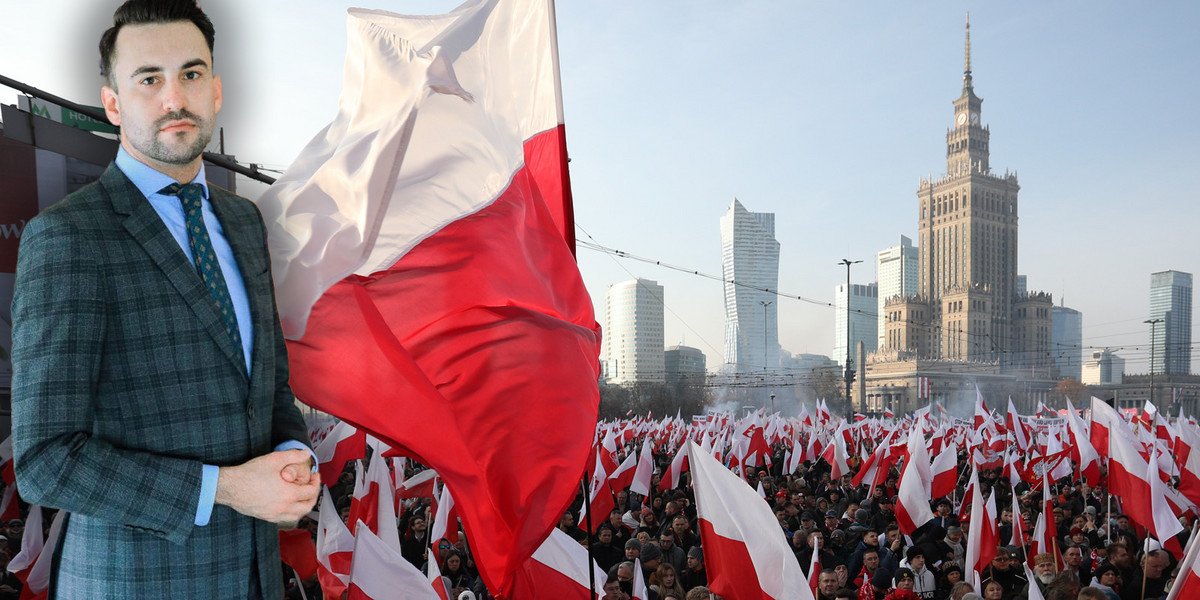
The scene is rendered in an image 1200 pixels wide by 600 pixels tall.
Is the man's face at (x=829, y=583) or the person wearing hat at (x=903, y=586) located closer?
the person wearing hat at (x=903, y=586)

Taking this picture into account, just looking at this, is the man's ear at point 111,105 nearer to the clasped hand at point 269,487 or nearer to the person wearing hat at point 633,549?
the clasped hand at point 269,487

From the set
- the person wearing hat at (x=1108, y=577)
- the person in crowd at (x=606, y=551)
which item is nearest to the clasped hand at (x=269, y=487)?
the person wearing hat at (x=1108, y=577)

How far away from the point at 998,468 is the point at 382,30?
18070 mm

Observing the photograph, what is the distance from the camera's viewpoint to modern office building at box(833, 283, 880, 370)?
16488 centimetres

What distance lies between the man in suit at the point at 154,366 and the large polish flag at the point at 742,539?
3448mm

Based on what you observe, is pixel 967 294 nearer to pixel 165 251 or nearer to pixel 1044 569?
pixel 1044 569

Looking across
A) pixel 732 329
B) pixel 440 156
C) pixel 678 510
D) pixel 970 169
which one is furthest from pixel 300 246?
pixel 732 329

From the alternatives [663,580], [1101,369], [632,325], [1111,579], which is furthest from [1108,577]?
[1101,369]

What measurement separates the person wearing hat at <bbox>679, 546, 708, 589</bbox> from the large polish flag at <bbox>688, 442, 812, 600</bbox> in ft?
12.9

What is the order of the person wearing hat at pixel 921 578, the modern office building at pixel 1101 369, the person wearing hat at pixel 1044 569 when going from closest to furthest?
1. the person wearing hat at pixel 1044 569
2. the person wearing hat at pixel 921 578
3. the modern office building at pixel 1101 369

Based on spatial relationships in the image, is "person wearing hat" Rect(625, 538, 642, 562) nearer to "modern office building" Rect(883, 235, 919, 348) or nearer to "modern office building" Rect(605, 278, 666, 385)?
"modern office building" Rect(605, 278, 666, 385)

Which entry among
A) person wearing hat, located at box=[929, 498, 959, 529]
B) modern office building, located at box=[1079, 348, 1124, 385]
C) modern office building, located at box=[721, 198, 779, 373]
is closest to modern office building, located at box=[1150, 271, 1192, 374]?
modern office building, located at box=[1079, 348, 1124, 385]

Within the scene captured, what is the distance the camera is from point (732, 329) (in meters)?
162

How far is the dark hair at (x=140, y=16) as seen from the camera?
1593 millimetres
